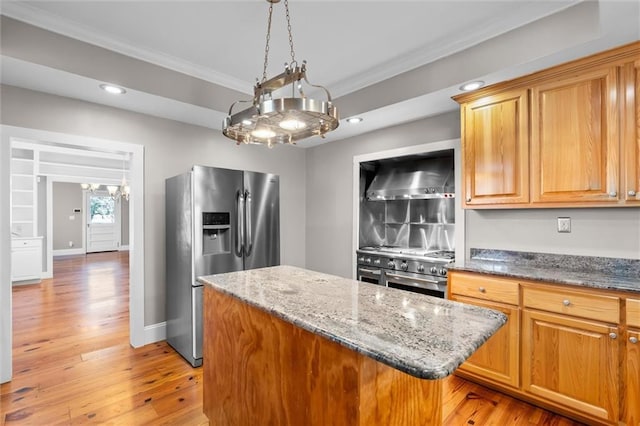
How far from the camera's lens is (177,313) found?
305cm

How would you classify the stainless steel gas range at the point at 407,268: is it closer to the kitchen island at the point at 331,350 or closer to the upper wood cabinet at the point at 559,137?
the upper wood cabinet at the point at 559,137

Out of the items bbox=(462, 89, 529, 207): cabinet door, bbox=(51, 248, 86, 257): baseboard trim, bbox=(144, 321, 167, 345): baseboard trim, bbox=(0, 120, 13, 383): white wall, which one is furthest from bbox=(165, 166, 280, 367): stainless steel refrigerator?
bbox=(51, 248, 86, 257): baseboard trim

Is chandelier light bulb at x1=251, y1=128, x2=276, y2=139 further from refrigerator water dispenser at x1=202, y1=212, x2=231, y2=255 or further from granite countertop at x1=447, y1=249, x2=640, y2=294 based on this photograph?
granite countertop at x1=447, y1=249, x2=640, y2=294

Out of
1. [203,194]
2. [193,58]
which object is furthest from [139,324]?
[193,58]

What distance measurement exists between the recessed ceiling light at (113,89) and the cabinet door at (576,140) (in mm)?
3278

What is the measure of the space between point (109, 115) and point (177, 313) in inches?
80.7

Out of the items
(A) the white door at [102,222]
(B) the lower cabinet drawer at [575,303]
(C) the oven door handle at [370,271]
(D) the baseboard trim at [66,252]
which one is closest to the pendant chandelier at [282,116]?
(B) the lower cabinet drawer at [575,303]

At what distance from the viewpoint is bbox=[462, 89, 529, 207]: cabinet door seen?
2.35 m

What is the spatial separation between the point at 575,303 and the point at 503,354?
2.01ft

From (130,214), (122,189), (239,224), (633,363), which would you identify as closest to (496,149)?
(633,363)

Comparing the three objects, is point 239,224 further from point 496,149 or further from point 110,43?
point 496,149

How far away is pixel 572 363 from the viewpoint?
1931mm

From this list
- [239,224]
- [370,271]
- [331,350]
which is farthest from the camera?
[370,271]

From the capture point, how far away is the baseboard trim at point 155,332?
3.23 m
